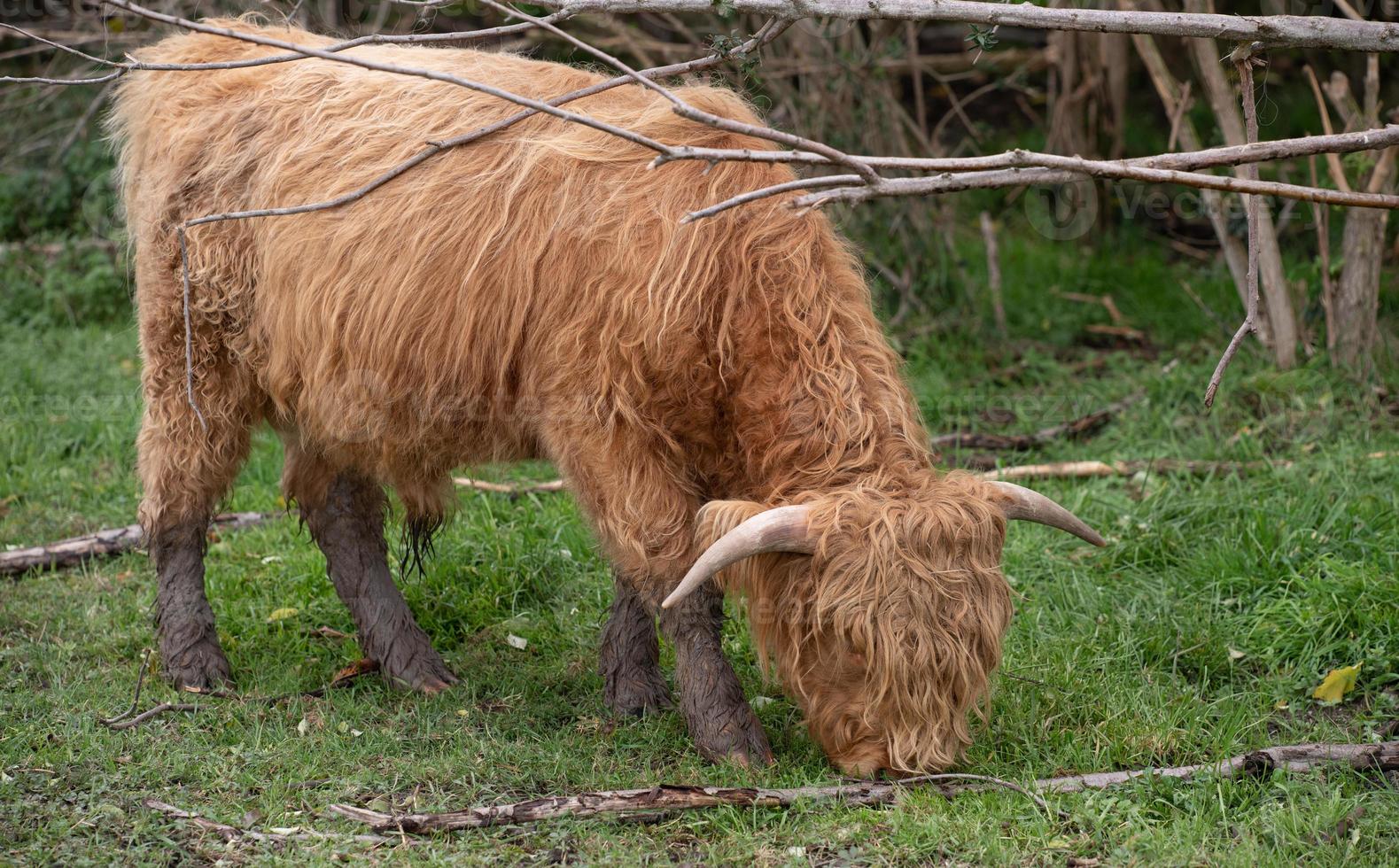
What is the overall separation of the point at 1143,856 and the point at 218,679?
10.5 feet

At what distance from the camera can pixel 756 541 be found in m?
3.57

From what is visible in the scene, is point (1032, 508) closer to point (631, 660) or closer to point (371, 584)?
point (631, 660)

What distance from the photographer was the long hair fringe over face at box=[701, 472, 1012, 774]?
11.7 ft

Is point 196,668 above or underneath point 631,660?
underneath

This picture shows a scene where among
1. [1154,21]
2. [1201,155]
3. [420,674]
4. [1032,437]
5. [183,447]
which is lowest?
[420,674]

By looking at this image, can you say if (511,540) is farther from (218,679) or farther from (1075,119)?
(1075,119)

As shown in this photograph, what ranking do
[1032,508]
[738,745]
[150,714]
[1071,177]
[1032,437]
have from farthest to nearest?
[1032,437] → [150,714] → [738,745] → [1032,508] → [1071,177]

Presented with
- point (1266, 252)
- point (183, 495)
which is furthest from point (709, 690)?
point (1266, 252)

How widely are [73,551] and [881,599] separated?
155 inches

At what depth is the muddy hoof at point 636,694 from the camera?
4.60 metres

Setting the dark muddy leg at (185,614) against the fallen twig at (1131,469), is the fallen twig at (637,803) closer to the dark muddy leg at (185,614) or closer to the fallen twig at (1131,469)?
the dark muddy leg at (185,614)

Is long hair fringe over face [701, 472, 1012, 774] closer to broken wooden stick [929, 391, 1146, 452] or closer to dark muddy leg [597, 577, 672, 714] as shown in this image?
dark muddy leg [597, 577, 672, 714]

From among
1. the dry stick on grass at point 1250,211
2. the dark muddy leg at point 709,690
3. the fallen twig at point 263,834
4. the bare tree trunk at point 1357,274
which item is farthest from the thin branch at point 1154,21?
the bare tree trunk at point 1357,274

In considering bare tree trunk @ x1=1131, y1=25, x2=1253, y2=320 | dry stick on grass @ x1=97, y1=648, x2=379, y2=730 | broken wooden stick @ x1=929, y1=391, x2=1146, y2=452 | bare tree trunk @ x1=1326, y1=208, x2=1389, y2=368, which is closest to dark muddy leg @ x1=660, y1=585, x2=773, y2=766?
dry stick on grass @ x1=97, y1=648, x2=379, y2=730
